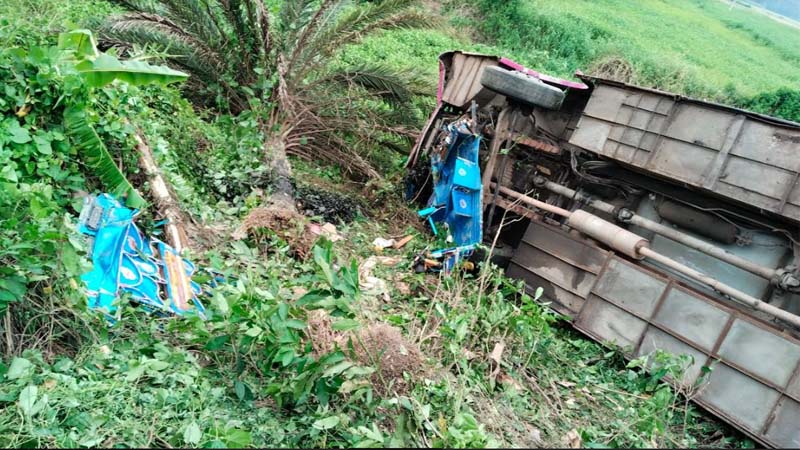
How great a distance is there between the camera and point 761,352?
15.5 ft

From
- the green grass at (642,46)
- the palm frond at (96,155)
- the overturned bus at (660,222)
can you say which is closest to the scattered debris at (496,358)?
the overturned bus at (660,222)

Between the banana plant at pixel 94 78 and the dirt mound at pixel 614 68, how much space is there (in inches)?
647

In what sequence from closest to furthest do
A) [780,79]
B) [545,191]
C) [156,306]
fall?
[156,306] → [545,191] → [780,79]

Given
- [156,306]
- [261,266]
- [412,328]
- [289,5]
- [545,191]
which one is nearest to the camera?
[156,306]

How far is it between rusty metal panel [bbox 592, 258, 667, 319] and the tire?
6.01 ft

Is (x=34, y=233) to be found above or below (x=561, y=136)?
below

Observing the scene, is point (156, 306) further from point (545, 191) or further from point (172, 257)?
point (545, 191)

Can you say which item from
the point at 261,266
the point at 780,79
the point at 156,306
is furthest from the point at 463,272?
the point at 780,79

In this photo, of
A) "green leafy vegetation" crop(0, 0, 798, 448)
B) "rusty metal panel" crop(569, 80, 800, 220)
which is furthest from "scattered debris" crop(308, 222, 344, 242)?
"rusty metal panel" crop(569, 80, 800, 220)

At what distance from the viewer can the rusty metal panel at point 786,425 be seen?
14.6 feet

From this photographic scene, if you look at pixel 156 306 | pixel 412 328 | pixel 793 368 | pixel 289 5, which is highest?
pixel 289 5

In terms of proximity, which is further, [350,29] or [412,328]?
[350,29]

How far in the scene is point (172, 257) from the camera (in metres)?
4.46

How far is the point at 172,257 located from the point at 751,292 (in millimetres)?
5276
